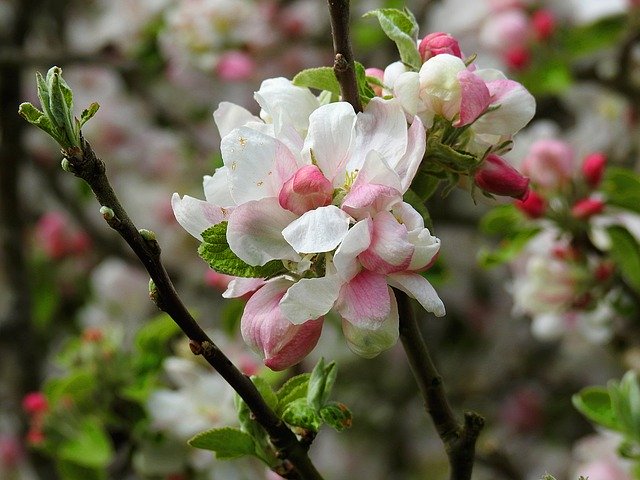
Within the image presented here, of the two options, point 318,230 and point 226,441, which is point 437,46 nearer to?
point 318,230

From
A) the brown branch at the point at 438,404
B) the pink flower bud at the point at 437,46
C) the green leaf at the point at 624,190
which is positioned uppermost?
the pink flower bud at the point at 437,46

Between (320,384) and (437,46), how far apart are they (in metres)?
0.28

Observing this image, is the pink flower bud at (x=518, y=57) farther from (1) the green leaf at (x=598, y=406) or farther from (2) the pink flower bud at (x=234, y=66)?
(1) the green leaf at (x=598, y=406)

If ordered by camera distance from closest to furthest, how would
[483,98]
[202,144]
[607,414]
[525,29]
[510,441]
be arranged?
[483,98]
[607,414]
[525,29]
[202,144]
[510,441]

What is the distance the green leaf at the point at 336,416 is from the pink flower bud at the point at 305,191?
172mm

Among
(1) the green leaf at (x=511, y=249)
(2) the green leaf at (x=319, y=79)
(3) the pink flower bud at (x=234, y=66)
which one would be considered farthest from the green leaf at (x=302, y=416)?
(3) the pink flower bud at (x=234, y=66)

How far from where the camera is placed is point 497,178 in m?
0.75

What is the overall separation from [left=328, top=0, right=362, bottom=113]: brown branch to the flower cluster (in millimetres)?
25

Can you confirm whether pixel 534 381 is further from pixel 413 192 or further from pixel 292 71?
pixel 413 192

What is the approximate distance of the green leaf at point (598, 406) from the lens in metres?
1.11

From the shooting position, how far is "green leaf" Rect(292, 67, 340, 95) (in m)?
0.76

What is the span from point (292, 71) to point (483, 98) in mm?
1922

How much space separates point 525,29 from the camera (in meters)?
2.02

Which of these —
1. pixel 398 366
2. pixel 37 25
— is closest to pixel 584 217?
pixel 398 366
